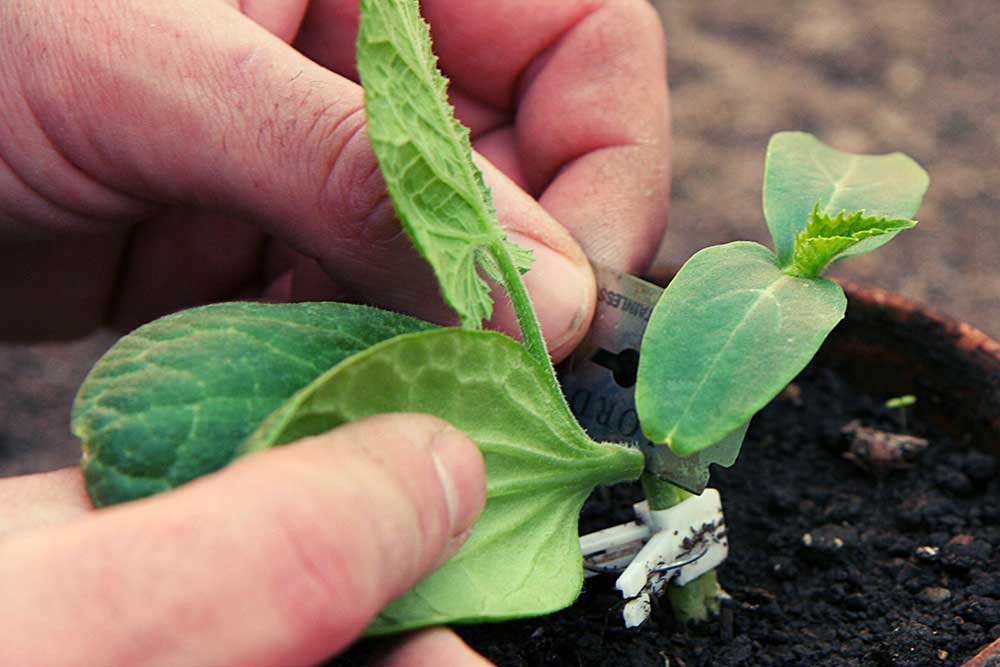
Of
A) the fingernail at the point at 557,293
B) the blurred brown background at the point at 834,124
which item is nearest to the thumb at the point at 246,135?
the fingernail at the point at 557,293

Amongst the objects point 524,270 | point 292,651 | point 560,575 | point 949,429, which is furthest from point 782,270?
point 292,651

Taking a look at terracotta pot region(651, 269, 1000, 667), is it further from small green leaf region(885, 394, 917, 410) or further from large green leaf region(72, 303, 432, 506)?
large green leaf region(72, 303, 432, 506)

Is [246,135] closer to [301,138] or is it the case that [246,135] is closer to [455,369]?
[301,138]

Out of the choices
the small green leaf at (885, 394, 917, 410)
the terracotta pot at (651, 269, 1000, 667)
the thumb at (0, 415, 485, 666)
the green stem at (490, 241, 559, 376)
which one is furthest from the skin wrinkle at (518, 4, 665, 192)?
the thumb at (0, 415, 485, 666)

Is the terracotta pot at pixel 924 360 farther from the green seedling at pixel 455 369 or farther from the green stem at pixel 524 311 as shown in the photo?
the green stem at pixel 524 311

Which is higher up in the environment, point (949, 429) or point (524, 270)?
point (524, 270)

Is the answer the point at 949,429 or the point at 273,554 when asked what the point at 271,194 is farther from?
the point at 949,429
